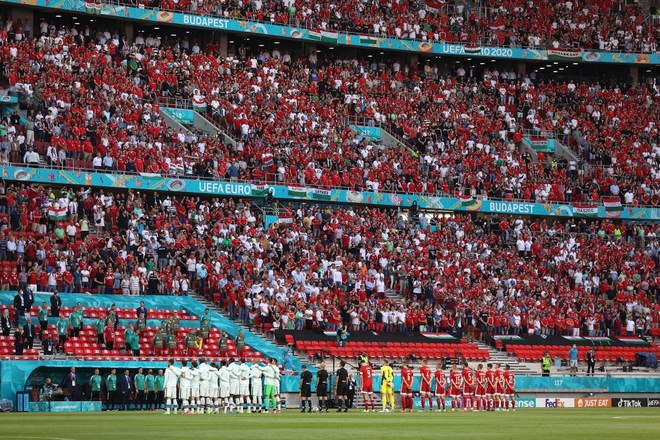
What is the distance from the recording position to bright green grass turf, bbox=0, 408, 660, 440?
23422 mm

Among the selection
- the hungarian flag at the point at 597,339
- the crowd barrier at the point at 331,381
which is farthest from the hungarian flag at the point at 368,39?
the crowd barrier at the point at 331,381

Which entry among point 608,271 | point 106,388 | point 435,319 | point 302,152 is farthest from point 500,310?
point 106,388

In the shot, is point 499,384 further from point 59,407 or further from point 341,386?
point 59,407

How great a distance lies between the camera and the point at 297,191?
55.8 metres

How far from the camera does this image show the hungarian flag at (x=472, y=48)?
2709 inches

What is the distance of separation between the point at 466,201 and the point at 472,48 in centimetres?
1221

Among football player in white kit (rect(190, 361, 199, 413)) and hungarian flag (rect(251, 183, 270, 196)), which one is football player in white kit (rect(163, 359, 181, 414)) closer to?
football player in white kit (rect(190, 361, 199, 413))

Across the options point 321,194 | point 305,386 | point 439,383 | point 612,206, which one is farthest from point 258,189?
point 612,206

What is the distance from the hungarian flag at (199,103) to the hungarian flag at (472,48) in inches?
741

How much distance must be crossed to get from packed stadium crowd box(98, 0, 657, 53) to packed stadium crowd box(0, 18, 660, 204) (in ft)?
7.49

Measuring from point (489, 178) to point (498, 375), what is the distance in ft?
76.1

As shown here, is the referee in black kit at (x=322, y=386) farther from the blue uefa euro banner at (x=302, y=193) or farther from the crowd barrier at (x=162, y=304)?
the blue uefa euro banner at (x=302, y=193)

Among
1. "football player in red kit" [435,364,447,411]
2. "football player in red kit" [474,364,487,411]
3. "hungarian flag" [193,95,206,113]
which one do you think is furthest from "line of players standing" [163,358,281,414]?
"hungarian flag" [193,95,206,113]

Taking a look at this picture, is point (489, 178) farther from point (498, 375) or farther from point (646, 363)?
point (498, 375)
